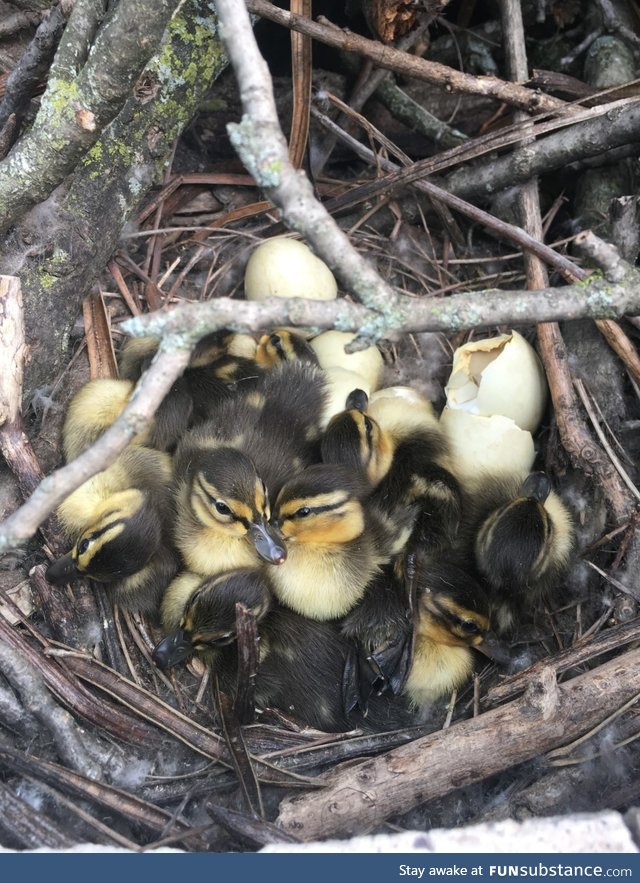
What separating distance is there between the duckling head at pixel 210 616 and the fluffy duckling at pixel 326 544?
148 millimetres

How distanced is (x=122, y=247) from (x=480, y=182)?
4.22 ft

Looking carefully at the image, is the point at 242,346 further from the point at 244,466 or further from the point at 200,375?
the point at 244,466

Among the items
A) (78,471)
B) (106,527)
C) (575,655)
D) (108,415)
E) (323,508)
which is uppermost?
(78,471)

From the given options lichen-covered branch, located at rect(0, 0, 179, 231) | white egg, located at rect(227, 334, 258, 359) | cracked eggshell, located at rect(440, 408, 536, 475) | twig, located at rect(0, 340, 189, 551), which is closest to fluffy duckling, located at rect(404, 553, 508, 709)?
cracked eggshell, located at rect(440, 408, 536, 475)

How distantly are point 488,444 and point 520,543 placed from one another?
15.3 inches

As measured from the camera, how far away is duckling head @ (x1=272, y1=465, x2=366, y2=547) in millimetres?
2246

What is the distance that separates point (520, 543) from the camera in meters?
2.21

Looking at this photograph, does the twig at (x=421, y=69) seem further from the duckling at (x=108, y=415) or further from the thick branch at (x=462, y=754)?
the thick branch at (x=462, y=754)

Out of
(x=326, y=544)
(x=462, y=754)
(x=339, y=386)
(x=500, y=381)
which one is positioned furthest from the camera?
(x=339, y=386)

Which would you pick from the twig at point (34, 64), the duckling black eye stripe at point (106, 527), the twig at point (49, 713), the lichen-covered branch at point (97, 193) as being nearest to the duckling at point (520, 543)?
the duckling black eye stripe at point (106, 527)

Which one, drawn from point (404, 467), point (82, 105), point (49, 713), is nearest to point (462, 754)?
point (404, 467)

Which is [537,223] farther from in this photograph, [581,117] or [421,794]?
[421,794]

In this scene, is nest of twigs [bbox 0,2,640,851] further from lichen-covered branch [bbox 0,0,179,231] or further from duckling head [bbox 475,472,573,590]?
lichen-covered branch [bbox 0,0,179,231]
